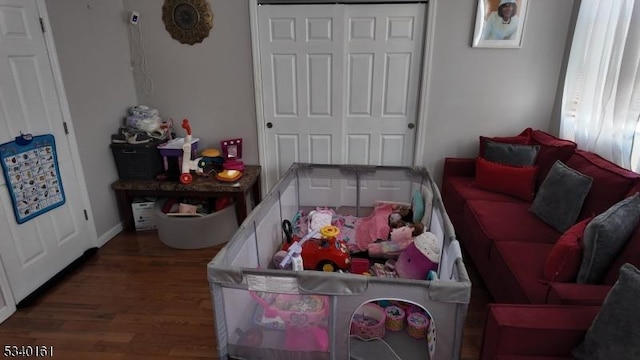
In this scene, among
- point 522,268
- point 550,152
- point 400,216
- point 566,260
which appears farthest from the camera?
point 400,216

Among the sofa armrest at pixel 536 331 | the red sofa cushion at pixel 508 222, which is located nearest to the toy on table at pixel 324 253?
the red sofa cushion at pixel 508 222

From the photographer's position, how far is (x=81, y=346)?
1.98m

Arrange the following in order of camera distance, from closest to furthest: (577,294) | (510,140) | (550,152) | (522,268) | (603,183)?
(577,294) < (522,268) < (603,183) < (550,152) < (510,140)

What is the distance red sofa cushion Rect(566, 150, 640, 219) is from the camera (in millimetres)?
1929

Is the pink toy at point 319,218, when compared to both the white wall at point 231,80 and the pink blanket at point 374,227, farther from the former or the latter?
the white wall at point 231,80

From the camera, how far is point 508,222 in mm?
2299

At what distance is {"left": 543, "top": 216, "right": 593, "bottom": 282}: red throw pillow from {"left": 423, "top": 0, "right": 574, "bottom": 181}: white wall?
5.56 ft

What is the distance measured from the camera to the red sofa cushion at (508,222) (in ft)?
7.06

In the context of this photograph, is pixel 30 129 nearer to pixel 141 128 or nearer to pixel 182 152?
pixel 141 128

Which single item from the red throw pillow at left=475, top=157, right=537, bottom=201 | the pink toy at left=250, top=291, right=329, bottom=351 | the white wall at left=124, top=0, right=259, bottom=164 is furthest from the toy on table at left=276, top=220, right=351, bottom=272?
the white wall at left=124, top=0, right=259, bottom=164

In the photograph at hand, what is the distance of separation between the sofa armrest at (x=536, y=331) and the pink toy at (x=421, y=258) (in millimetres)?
819

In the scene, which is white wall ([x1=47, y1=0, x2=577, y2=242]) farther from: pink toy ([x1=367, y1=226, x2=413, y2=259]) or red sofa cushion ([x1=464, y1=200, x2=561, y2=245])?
pink toy ([x1=367, y1=226, x2=413, y2=259])

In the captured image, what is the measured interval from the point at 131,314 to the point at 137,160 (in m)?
1.39

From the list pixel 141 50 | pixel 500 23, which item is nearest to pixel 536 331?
pixel 500 23
